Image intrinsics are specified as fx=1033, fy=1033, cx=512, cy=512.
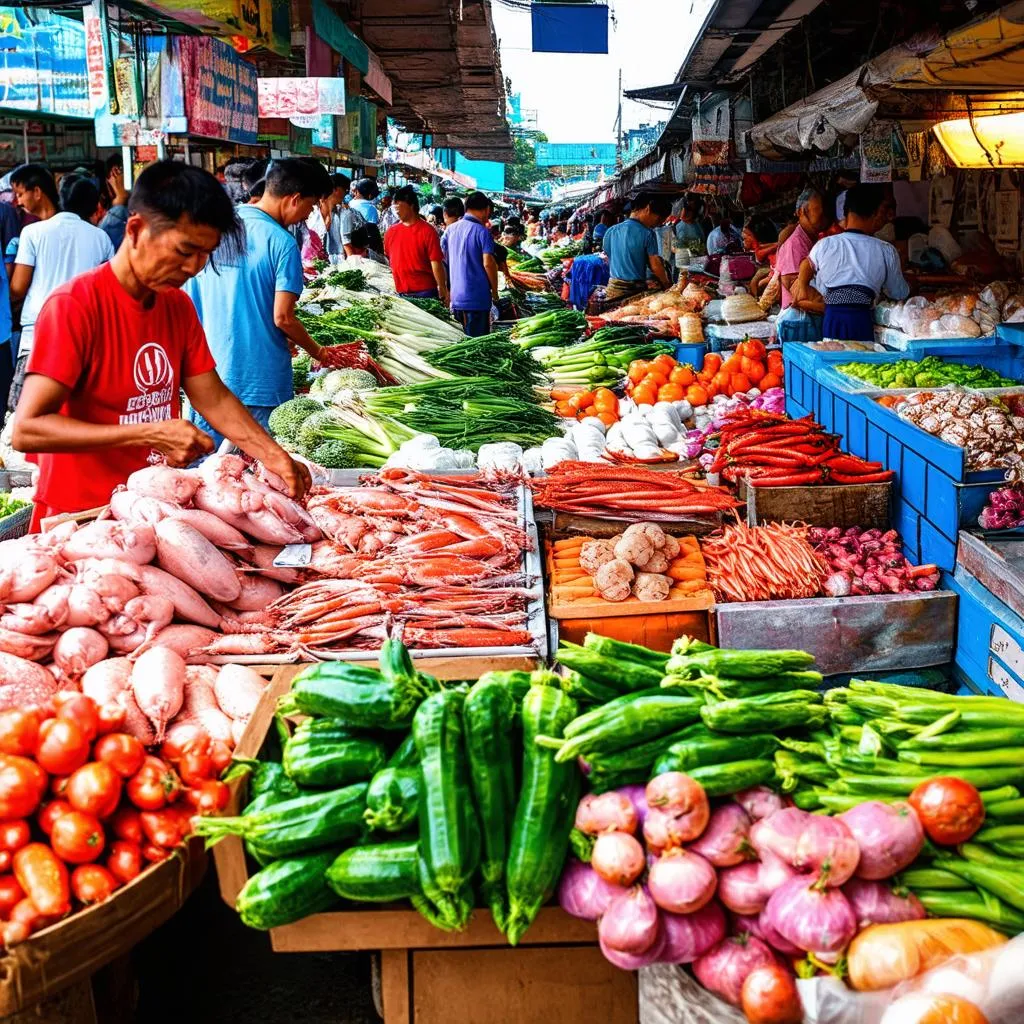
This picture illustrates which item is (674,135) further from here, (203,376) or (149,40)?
(203,376)

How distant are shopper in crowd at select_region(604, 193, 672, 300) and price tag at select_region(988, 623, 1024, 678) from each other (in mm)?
9379

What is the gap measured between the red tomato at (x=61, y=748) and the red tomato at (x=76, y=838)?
0.37ft

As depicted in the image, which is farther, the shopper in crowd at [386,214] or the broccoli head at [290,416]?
the shopper in crowd at [386,214]

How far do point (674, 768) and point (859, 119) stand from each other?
19.9 feet

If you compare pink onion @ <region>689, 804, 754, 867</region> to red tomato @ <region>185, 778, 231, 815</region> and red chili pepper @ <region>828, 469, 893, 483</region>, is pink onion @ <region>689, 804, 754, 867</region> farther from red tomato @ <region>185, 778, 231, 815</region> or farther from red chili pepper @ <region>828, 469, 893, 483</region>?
red chili pepper @ <region>828, 469, 893, 483</region>

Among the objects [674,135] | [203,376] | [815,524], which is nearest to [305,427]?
[203,376]

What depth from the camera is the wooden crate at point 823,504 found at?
490 centimetres

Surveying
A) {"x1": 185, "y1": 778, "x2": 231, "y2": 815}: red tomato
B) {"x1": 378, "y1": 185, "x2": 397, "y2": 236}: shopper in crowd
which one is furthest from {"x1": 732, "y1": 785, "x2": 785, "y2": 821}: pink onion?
{"x1": 378, "y1": 185, "x2": 397, "y2": 236}: shopper in crowd

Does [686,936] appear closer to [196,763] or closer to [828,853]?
[828,853]

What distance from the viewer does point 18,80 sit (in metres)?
12.7

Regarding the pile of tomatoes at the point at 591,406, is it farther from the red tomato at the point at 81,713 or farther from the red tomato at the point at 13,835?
the red tomato at the point at 13,835

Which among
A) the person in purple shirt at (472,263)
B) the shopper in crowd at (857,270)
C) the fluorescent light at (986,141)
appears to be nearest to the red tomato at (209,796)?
the fluorescent light at (986,141)

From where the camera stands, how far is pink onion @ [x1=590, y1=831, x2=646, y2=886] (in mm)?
1963

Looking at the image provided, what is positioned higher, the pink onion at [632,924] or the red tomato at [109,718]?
the red tomato at [109,718]
